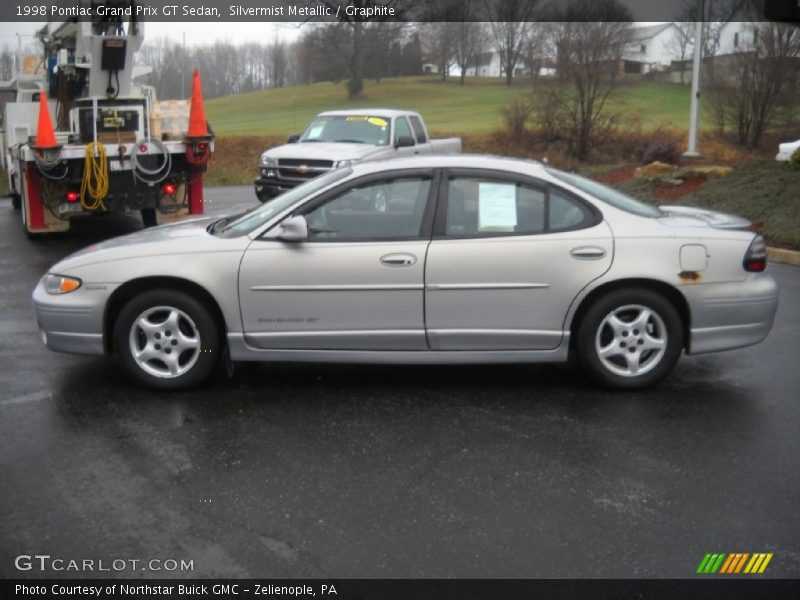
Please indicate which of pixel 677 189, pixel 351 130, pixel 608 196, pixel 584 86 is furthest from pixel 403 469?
pixel 584 86

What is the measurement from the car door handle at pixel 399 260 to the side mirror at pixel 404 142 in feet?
36.5

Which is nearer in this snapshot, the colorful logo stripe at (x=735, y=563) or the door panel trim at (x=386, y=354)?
the colorful logo stripe at (x=735, y=563)

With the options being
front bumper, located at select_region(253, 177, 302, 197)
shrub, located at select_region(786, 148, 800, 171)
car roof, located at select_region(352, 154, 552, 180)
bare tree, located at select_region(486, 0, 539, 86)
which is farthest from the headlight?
bare tree, located at select_region(486, 0, 539, 86)

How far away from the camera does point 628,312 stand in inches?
252

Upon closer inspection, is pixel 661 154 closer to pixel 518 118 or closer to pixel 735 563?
pixel 518 118

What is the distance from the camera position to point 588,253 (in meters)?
6.30

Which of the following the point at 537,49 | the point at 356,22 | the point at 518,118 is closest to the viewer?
the point at 518,118

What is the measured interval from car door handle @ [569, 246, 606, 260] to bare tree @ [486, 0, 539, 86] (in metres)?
34.9

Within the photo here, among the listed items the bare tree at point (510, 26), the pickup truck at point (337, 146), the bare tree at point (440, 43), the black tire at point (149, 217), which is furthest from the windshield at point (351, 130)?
the bare tree at point (440, 43)

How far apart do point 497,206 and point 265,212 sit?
160cm

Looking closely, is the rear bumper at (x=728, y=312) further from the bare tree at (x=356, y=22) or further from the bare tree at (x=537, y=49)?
the bare tree at (x=356, y=22)

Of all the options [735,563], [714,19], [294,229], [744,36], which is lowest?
[735,563]

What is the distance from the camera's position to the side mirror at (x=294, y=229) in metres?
6.24

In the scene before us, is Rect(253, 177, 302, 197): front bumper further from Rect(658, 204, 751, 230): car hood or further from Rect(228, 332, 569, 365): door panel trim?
Rect(228, 332, 569, 365): door panel trim
